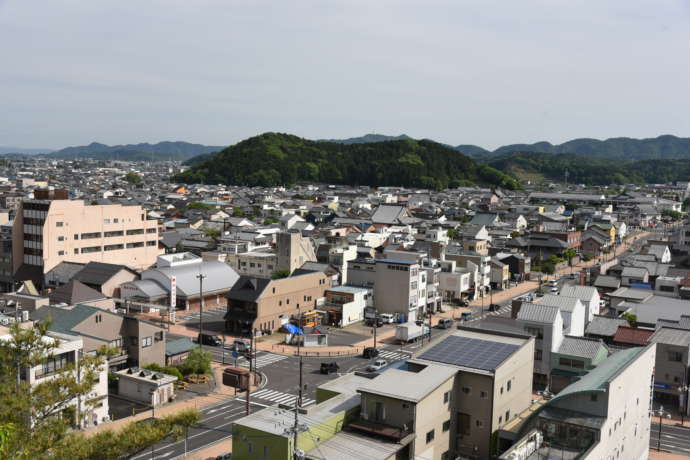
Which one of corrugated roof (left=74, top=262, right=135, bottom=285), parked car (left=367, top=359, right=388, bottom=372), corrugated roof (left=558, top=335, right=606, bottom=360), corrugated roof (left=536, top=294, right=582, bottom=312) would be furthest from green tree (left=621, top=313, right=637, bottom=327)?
corrugated roof (left=74, top=262, right=135, bottom=285)

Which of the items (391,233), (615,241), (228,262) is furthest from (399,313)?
(615,241)

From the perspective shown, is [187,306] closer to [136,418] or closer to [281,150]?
[136,418]

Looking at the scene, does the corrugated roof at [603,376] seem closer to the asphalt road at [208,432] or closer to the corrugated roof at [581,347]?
the corrugated roof at [581,347]

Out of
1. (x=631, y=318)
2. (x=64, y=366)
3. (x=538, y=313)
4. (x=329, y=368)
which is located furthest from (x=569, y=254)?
(x=64, y=366)

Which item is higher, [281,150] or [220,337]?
[281,150]

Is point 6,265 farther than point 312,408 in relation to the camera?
Yes

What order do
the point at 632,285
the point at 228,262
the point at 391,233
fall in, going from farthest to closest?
the point at 391,233
the point at 228,262
the point at 632,285

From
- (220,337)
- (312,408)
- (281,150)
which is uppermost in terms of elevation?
(281,150)

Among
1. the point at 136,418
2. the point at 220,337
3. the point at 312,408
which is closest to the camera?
the point at 312,408
